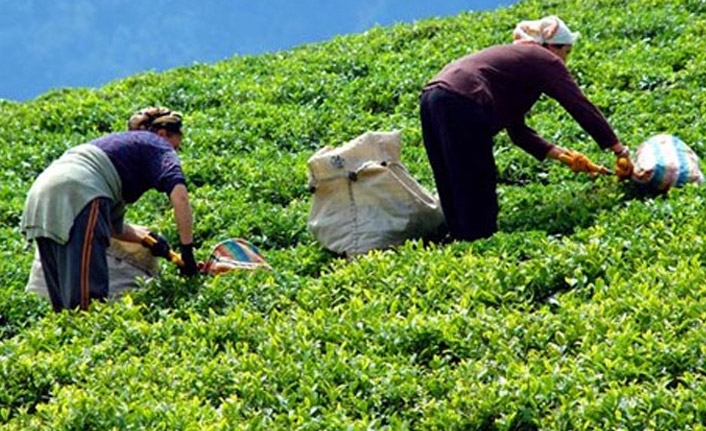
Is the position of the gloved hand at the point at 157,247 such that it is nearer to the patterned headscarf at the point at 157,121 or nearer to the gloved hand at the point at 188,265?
the gloved hand at the point at 188,265

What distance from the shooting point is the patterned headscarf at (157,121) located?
9.16 m

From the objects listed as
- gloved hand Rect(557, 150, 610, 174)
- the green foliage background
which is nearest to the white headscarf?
gloved hand Rect(557, 150, 610, 174)

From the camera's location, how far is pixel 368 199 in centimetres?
966

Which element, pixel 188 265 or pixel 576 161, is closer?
pixel 188 265

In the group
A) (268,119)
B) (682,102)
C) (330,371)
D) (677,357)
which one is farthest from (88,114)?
(677,357)

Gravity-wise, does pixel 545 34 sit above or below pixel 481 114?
above

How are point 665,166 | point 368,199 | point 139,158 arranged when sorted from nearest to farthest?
point 139,158
point 665,166
point 368,199

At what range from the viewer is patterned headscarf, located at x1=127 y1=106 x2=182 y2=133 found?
30.1ft

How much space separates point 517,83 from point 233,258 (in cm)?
223

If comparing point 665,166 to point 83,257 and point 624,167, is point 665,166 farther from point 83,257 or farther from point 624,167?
point 83,257

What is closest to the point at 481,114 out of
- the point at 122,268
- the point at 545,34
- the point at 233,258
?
the point at 545,34

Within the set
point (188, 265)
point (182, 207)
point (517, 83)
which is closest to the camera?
point (182, 207)

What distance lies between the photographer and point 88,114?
15.1 meters

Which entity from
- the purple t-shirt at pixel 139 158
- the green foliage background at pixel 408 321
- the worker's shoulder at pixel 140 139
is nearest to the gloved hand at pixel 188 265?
the green foliage background at pixel 408 321
